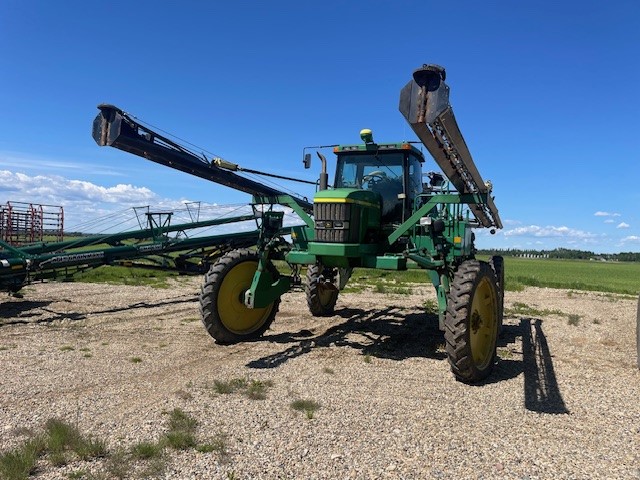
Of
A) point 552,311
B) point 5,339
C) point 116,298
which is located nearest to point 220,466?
point 5,339

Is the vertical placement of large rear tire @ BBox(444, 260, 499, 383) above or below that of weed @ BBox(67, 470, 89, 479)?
above

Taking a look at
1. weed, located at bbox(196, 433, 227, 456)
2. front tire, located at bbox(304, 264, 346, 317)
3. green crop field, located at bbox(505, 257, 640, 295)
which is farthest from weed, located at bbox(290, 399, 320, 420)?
green crop field, located at bbox(505, 257, 640, 295)

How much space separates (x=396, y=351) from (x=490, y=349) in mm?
1549

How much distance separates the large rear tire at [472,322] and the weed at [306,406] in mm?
1962

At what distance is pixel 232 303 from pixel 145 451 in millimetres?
4260

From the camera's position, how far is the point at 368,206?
7.66 meters

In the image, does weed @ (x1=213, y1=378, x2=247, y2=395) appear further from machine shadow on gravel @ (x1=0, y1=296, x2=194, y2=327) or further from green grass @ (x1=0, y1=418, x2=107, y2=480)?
machine shadow on gravel @ (x1=0, y1=296, x2=194, y2=327)

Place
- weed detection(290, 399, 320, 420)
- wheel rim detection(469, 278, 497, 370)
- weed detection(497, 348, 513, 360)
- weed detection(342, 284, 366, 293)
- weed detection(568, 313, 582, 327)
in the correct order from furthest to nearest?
1. weed detection(342, 284, 366, 293)
2. weed detection(568, 313, 582, 327)
3. weed detection(497, 348, 513, 360)
4. wheel rim detection(469, 278, 497, 370)
5. weed detection(290, 399, 320, 420)

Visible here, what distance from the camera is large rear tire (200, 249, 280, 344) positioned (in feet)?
25.2

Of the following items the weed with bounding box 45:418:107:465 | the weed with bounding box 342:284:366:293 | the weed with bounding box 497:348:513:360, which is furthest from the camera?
the weed with bounding box 342:284:366:293

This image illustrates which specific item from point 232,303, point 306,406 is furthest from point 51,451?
point 232,303

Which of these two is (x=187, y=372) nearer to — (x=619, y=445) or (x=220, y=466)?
(x=220, y=466)

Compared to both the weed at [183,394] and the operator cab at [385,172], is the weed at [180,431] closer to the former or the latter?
the weed at [183,394]

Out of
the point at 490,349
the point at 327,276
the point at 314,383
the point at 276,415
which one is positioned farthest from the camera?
the point at 327,276
